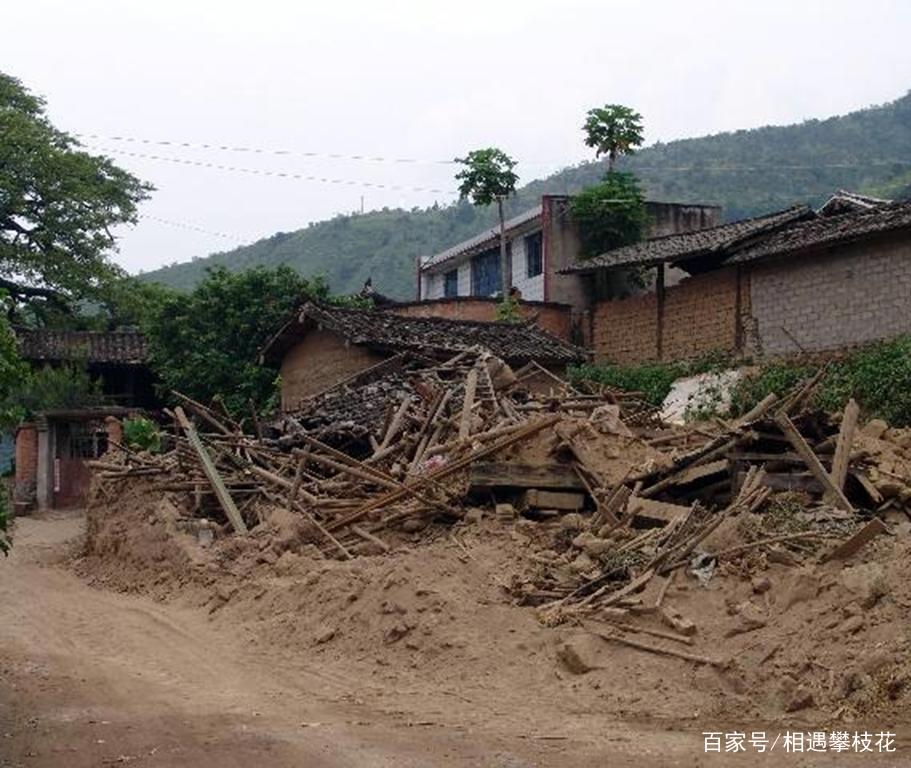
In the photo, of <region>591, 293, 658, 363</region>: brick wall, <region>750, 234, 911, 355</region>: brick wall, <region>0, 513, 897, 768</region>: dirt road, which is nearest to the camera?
Result: <region>0, 513, 897, 768</region>: dirt road

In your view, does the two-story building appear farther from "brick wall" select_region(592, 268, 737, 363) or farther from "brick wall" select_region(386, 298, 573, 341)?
"brick wall" select_region(592, 268, 737, 363)

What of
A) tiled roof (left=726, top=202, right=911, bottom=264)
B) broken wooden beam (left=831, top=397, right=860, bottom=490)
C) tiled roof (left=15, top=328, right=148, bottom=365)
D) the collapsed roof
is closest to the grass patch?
tiled roof (left=726, top=202, right=911, bottom=264)

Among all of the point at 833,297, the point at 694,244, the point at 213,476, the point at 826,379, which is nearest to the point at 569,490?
the point at 213,476

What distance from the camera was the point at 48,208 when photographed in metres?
34.6

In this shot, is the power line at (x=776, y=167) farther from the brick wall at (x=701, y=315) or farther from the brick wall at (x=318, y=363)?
the brick wall at (x=318, y=363)

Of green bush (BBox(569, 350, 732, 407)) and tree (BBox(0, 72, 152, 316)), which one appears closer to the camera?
green bush (BBox(569, 350, 732, 407))

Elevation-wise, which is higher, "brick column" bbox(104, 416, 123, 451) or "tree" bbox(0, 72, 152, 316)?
"tree" bbox(0, 72, 152, 316)

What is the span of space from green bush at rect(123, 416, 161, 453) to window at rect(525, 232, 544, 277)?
483 inches

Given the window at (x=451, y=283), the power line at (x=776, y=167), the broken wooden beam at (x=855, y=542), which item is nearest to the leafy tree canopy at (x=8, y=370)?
the broken wooden beam at (x=855, y=542)

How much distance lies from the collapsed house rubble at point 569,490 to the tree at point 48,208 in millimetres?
19035

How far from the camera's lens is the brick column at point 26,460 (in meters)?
26.5

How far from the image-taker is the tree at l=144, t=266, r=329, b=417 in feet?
90.1

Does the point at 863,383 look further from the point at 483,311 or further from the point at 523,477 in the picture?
the point at 483,311

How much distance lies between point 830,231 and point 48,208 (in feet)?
74.8
